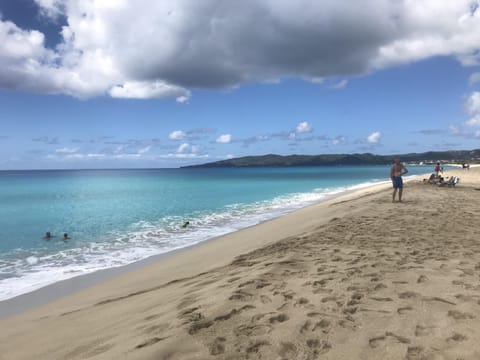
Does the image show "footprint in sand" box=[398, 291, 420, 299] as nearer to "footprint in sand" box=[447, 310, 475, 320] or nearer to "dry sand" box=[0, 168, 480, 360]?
"dry sand" box=[0, 168, 480, 360]

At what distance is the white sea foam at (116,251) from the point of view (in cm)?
941

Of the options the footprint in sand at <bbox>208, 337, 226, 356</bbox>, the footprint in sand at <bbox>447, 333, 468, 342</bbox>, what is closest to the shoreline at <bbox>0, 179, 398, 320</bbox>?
the footprint in sand at <bbox>208, 337, 226, 356</bbox>

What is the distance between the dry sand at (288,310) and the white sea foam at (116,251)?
2.31 meters

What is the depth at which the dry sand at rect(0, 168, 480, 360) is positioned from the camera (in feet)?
11.8

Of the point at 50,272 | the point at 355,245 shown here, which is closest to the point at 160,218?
the point at 50,272

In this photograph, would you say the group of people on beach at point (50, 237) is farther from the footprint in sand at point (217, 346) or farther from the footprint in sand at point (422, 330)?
the footprint in sand at point (422, 330)

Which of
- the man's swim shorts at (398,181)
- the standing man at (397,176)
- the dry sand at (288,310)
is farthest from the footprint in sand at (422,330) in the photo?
the man's swim shorts at (398,181)

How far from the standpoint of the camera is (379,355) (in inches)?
132

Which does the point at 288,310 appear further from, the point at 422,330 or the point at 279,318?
the point at 422,330

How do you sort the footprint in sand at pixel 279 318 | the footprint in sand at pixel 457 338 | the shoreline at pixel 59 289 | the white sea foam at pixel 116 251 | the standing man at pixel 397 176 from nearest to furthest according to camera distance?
the footprint in sand at pixel 457 338 → the footprint in sand at pixel 279 318 → the shoreline at pixel 59 289 → the white sea foam at pixel 116 251 → the standing man at pixel 397 176

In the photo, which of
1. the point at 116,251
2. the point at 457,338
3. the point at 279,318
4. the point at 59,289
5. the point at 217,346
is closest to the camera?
the point at 457,338

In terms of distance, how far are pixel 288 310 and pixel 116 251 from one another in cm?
989

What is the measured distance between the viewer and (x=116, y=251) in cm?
1268

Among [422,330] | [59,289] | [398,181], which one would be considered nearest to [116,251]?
[59,289]
